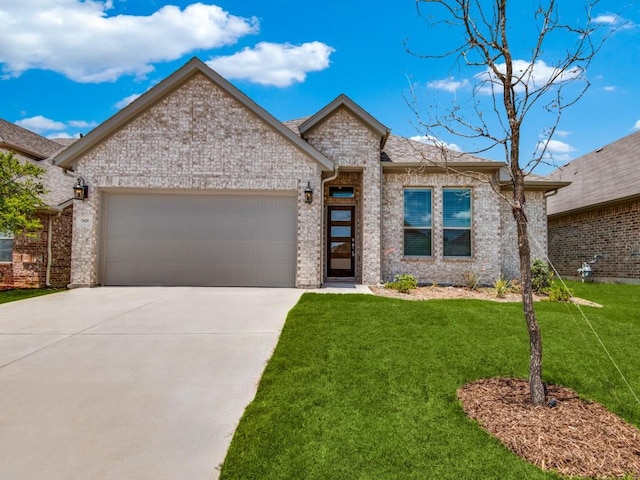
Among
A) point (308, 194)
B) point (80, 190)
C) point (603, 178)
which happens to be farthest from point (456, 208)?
point (80, 190)

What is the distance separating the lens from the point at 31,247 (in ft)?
36.0

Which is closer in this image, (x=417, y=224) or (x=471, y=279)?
(x=471, y=279)

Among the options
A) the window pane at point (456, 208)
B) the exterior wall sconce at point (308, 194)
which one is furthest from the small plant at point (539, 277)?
the exterior wall sconce at point (308, 194)

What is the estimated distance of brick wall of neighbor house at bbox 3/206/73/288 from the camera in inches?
428

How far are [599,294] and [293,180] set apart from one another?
8.97 m

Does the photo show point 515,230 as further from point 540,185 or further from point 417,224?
point 417,224

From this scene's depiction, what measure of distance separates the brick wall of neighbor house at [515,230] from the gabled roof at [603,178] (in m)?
1.33

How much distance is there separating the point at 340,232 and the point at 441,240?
321 cm

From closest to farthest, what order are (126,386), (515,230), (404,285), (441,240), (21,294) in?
(126,386) → (21,294) → (404,285) → (441,240) → (515,230)

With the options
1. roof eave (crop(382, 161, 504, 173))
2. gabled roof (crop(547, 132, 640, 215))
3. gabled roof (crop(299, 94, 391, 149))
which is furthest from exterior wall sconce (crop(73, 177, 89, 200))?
gabled roof (crop(547, 132, 640, 215))

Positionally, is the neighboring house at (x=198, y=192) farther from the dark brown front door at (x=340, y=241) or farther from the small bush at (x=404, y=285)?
the small bush at (x=404, y=285)

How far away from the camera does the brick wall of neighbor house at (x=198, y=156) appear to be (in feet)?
33.3

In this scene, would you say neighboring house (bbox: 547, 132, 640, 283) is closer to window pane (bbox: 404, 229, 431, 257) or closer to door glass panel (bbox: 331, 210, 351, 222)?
window pane (bbox: 404, 229, 431, 257)

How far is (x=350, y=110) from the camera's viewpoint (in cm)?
1112
